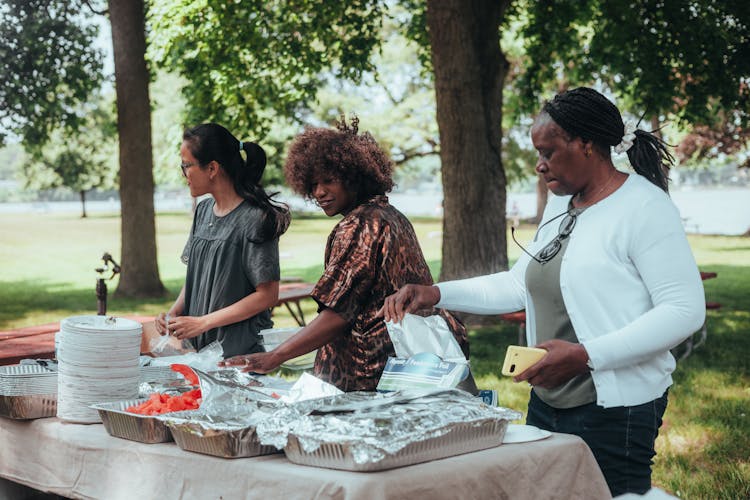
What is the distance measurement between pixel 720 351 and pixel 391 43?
27936 millimetres

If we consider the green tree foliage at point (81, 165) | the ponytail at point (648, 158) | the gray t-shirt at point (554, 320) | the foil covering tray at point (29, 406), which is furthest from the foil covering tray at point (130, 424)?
the green tree foliage at point (81, 165)

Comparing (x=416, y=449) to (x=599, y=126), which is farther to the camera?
(x=599, y=126)

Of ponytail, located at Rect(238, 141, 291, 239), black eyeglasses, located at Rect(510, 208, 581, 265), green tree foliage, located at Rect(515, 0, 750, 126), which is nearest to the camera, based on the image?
black eyeglasses, located at Rect(510, 208, 581, 265)

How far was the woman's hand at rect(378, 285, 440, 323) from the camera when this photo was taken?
277cm

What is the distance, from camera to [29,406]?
2.97m

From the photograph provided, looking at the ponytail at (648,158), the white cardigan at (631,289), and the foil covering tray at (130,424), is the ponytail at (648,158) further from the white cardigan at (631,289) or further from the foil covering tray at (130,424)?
the foil covering tray at (130,424)

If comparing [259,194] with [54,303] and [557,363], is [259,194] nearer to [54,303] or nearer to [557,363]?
[557,363]

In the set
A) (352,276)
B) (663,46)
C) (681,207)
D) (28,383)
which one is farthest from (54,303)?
(681,207)

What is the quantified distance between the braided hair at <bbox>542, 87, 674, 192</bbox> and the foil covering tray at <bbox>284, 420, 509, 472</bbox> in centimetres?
83

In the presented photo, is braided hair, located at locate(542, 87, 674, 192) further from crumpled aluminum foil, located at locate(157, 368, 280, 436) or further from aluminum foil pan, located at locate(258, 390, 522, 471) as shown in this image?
crumpled aluminum foil, located at locate(157, 368, 280, 436)

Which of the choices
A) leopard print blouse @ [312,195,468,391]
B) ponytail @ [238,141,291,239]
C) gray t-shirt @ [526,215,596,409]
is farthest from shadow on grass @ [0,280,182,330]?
gray t-shirt @ [526,215,596,409]

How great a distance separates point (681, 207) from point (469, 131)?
2035 inches

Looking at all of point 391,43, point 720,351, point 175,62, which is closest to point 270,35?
point 175,62

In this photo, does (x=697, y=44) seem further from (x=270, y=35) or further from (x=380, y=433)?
(x=380, y=433)
